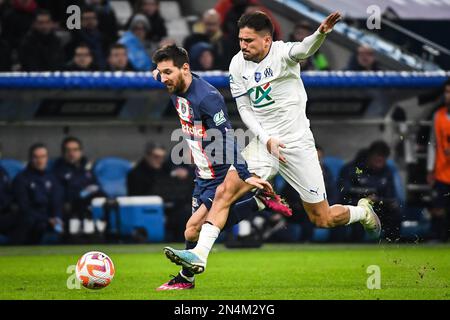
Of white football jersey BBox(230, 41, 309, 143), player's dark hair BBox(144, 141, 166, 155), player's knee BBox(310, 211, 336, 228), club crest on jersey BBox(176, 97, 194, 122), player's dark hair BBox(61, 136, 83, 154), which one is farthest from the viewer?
player's dark hair BBox(144, 141, 166, 155)

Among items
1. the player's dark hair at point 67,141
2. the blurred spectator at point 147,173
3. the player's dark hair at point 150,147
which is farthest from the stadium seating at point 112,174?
the player's dark hair at point 67,141

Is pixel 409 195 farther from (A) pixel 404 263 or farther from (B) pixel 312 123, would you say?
(A) pixel 404 263

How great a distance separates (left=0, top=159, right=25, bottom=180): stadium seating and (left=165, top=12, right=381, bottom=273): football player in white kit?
21.5ft

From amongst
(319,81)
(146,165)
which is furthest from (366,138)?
(146,165)

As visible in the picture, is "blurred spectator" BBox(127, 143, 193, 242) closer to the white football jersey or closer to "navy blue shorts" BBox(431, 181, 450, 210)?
"navy blue shorts" BBox(431, 181, 450, 210)

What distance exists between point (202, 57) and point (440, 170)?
3.80 m

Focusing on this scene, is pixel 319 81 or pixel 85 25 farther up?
pixel 85 25

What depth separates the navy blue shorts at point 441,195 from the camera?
15422mm

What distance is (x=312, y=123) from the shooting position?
54.1ft

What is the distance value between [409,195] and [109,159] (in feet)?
14.9

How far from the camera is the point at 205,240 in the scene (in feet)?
28.5

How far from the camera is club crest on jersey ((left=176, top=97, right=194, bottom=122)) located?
9.02m

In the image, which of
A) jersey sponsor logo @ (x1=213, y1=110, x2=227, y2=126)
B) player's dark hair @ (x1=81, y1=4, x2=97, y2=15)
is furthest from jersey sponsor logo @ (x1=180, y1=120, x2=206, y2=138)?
player's dark hair @ (x1=81, y1=4, x2=97, y2=15)

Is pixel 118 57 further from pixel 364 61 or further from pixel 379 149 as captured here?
pixel 379 149
